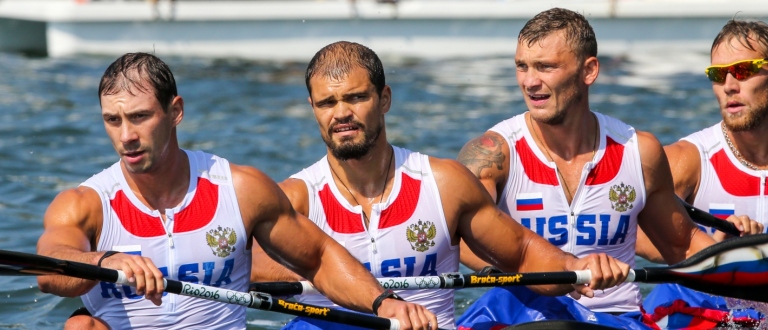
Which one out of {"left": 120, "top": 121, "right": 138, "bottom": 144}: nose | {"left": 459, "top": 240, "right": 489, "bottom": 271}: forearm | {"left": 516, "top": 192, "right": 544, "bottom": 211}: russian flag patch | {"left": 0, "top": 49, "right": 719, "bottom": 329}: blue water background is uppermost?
{"left": 120, "top": 121, "right": 138, "bottom": 144}: nose

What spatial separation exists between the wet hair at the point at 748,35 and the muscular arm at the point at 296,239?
262 cm

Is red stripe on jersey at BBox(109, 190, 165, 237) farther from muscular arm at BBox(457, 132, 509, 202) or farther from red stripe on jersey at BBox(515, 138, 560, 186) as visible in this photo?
red stripe on jersey at BBox(515, 138, 560, 186)

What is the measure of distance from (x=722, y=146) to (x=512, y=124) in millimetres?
1337

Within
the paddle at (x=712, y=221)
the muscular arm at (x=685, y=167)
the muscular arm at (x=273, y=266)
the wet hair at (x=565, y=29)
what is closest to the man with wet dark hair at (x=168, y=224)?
the muscular arm at (x=273, y=266)

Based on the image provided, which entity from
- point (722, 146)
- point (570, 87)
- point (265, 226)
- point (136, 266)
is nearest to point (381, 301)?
point (265, 226)

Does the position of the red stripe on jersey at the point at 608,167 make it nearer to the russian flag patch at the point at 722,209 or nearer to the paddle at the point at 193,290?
the russian flag patch at the point at 722,209

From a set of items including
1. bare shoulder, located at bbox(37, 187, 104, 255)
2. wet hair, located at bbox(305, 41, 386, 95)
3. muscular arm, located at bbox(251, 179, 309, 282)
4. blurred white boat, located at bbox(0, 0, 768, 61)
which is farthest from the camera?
blurred white boat, located at bbox(0, 0, 768, 61)

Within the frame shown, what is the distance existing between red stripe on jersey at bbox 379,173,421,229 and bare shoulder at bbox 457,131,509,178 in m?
0.43

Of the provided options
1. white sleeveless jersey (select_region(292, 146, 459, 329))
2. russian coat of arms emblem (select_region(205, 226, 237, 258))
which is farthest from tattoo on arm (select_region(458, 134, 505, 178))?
russian coat of arms emblem (select_region(205, 226, 237, 258))

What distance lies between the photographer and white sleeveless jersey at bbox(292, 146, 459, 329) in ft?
16.5

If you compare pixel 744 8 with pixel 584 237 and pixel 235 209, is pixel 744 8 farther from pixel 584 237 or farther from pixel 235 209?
pixel 235 209

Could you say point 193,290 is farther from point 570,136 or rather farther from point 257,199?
point 570,136

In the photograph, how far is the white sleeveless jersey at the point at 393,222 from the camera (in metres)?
5.02

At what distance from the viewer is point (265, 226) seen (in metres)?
4.88
